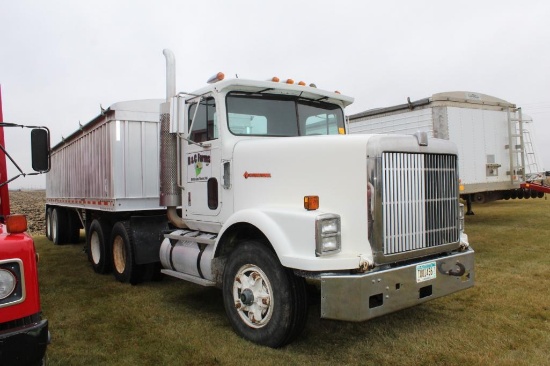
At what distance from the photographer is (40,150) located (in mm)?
3223

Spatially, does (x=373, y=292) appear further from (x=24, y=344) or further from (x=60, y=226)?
(x=60, y=226)

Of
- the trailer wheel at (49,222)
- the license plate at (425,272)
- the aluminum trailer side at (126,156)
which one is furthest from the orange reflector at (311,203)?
the trailer wheel at (49,222)

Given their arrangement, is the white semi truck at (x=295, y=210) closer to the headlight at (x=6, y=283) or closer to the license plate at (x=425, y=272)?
the license plate at (x=425, y=272)

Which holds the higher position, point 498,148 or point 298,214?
point 498,148

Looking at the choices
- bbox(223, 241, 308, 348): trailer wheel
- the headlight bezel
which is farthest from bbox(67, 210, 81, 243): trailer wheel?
the headlight bezel

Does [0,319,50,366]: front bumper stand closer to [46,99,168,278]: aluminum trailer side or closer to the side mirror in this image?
the side mirror

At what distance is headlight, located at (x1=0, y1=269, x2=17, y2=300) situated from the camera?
8.45 ft

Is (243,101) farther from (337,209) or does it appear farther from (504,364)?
(504,364)

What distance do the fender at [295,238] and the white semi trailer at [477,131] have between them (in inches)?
292

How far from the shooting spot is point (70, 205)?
1001cm

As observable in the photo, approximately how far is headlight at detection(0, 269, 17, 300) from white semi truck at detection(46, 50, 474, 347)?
199 centimetres

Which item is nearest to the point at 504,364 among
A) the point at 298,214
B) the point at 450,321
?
the point at 450,321

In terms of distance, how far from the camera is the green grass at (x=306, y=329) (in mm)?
3865

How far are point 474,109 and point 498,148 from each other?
1.39m
